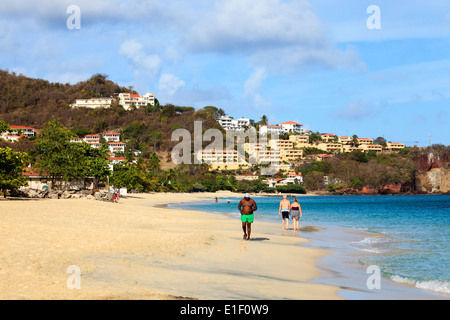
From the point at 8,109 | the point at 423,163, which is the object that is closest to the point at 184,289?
the point at 423,163

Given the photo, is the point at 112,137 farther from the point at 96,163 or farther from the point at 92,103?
the point at 96,163

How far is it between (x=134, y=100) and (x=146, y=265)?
191 metres

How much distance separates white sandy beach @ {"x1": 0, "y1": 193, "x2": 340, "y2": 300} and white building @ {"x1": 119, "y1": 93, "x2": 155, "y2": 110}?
592ft

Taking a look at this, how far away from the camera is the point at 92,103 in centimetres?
18988

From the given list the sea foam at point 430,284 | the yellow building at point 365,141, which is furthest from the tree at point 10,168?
the yellow building at point 365,141


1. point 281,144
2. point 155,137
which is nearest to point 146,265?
point 155,137

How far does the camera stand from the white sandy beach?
24.1 feet

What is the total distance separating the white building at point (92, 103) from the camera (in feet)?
618

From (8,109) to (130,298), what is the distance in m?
A: 198

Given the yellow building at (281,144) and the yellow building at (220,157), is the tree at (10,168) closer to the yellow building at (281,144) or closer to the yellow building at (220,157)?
the yellow building at (220,157)

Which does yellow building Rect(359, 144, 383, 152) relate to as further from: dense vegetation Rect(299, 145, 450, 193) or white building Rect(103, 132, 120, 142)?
white building Rect(103, 132, 120, 142)

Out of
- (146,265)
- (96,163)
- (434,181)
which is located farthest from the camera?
(434,181)

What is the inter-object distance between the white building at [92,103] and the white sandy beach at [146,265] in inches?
7082
